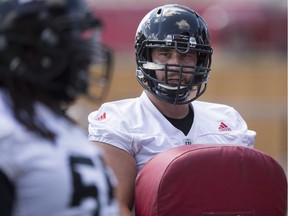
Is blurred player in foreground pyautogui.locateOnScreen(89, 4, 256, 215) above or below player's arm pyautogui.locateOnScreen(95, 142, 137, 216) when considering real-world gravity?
above

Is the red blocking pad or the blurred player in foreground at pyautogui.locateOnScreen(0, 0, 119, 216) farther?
the red blocking pad

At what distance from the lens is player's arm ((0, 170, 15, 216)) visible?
174 cm

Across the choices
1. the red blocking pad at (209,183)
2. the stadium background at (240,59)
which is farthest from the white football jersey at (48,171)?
the stadium background at (240,59)

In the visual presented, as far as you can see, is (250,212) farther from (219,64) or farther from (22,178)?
(219,64)

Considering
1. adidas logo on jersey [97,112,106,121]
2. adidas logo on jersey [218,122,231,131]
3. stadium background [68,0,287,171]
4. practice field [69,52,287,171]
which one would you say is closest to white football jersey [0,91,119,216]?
adidas logo on jersey [97,112,106,121]

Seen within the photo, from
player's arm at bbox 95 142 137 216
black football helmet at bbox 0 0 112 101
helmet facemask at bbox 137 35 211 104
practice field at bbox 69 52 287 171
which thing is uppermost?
black football helmet at bbox 0 0 112 101

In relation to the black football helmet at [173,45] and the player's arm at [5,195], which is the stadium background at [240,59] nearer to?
the black football helmet at [173,45]

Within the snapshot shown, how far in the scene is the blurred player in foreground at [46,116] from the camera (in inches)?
69.9

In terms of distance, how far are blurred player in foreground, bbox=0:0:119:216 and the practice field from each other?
7.84 metres

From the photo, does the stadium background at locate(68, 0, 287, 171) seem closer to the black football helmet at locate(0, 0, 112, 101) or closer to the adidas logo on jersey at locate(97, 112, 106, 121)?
the adidas logo on jersey at locate(97, 112, 106, 121)

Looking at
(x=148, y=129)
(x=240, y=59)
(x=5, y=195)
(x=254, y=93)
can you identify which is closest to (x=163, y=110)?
(x=148, y=129)

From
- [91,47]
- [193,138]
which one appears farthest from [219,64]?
[91,47]

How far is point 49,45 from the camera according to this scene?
1.84 metres

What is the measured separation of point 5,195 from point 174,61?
4.79 feet
